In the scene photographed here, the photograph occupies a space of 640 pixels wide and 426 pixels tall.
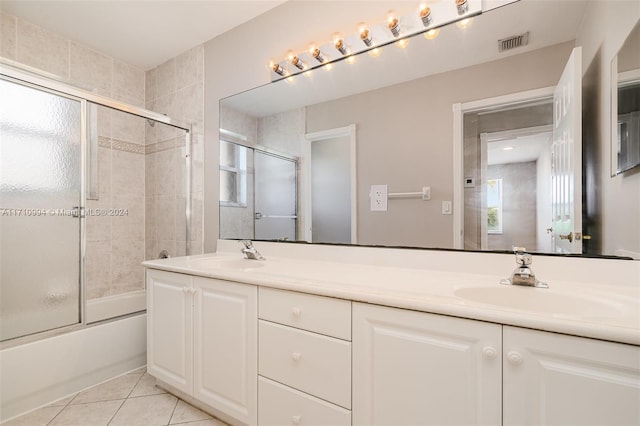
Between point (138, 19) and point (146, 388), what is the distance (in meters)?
2.46

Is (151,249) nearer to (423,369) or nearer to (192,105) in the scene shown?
(192,105)

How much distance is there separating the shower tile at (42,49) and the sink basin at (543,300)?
10.1 feet

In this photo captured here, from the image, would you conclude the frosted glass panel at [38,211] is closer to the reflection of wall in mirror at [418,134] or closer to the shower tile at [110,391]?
the shower tile at [110,391]

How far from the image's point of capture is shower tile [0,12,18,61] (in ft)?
6.62

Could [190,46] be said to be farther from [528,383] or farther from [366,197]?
[528,383]

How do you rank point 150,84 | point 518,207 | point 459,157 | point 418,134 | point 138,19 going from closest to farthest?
point 518,207 < point 459,157 < point 418,134 < point 138,19 < point 150,84

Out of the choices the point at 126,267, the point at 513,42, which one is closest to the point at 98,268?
the point at 126,267

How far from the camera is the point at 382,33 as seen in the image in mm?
1589

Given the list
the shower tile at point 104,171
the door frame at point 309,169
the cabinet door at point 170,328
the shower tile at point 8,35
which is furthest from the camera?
the shower tile at point 104,171

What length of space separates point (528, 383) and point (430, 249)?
0.70 meters

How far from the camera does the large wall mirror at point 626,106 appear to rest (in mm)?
912

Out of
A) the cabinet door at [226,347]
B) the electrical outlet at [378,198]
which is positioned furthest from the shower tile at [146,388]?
the electrical outlet at [378,198]

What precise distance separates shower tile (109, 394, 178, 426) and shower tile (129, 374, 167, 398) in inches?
1.6

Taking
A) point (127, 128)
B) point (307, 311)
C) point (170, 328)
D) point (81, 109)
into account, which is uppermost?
point (127, 128)
